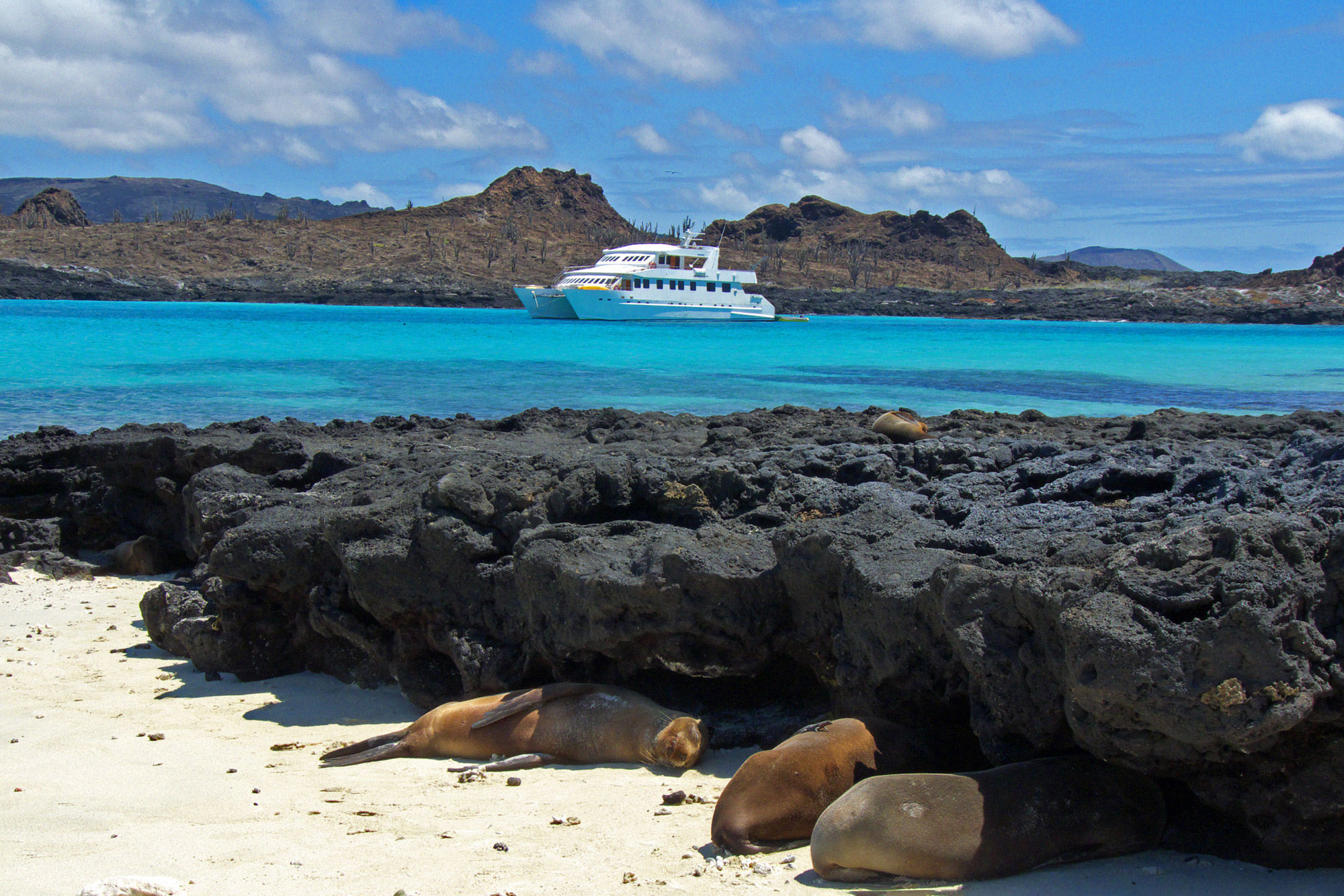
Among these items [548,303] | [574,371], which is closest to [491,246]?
[548,303]

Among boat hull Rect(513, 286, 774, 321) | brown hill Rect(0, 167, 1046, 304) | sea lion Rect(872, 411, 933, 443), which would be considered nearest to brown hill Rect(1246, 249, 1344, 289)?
brown hill Rect(0, 167, 1046, 304)

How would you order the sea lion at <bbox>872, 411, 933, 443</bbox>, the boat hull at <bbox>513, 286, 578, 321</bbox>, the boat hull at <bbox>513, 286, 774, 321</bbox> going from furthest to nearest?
the boat hull at <bbox>513, 286, 578, 321</bbox>, the boat hull at <bbox>513, 286, 774, 321</bbox>, the sea lion at <bbox>872, 411, 933, 443</bbox>

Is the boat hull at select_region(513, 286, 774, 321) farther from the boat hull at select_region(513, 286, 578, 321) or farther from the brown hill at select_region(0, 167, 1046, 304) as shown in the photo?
the brown hill at select_region(0, 167, 1046, 304)

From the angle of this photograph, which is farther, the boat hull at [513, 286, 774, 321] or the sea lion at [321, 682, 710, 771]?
the boat hull at [513, 286, 774, 321]

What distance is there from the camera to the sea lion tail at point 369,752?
4406 mm

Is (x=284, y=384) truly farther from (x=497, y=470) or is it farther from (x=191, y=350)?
(x=497, y=470)

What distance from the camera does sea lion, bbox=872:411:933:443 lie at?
25.9 feet

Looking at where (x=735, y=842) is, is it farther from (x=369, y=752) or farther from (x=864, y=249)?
(x=864, y=249)

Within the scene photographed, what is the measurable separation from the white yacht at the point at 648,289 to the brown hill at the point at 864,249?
4411 centimetres

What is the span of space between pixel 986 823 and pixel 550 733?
6.84 ft

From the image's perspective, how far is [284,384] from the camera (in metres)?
Result: 21.1

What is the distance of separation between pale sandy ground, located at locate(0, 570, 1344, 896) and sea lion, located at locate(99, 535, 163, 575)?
258cm

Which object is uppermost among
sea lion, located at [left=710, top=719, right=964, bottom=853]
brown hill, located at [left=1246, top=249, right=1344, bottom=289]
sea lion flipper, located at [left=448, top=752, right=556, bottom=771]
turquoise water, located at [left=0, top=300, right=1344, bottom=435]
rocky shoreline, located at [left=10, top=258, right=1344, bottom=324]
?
brown hill, located at [left=1246, top=249, right=1344, bottom=289]

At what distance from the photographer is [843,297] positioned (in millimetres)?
87938
